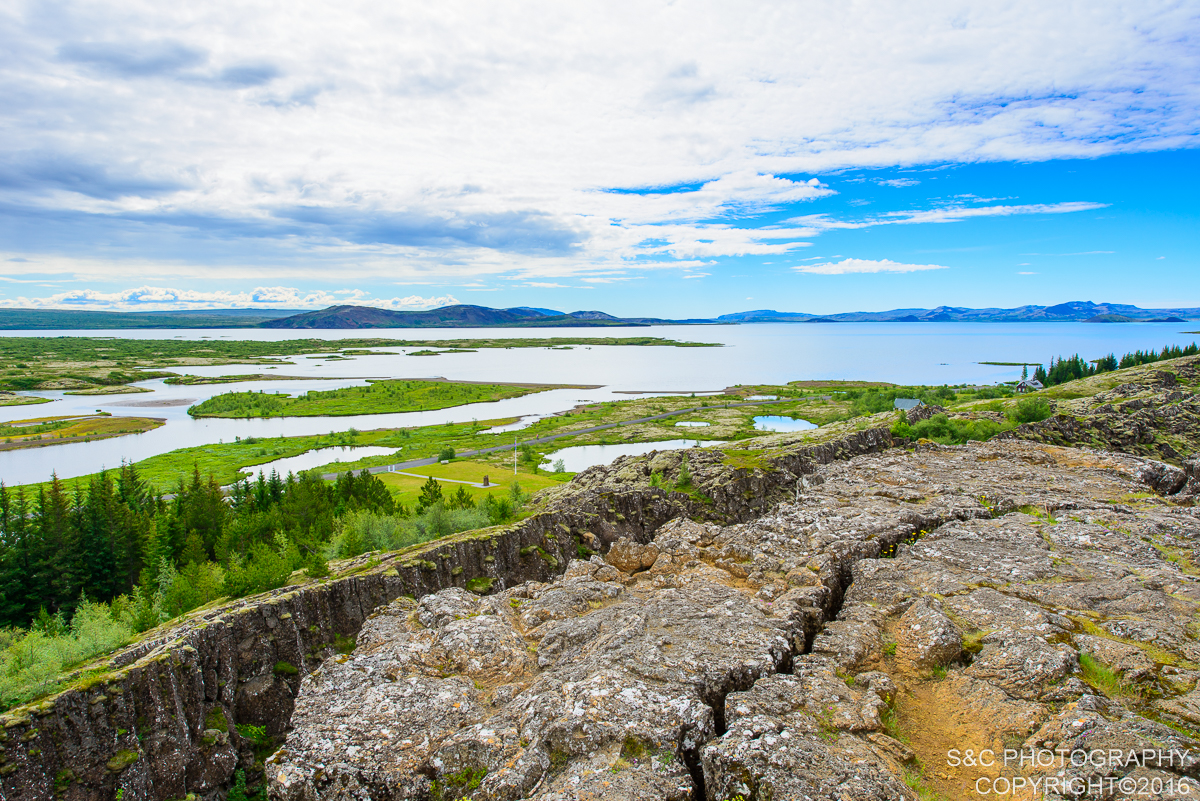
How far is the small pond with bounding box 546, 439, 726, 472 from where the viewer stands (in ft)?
290

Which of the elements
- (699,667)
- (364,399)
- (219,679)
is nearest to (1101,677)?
(699,667)

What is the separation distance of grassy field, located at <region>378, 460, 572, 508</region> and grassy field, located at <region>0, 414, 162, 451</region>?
228 feet

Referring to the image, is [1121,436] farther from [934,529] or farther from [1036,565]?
[1036,565]

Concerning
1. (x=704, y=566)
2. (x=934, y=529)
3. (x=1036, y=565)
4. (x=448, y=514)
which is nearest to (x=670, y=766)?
(x=704, y=566)

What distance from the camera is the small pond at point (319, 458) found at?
87062mm

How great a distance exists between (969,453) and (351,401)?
145270 millimetres

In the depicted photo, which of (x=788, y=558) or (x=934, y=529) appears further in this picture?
(x=934, y=529)

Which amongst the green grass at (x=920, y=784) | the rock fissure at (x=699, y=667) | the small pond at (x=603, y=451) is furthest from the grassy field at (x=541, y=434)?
the green grass at (x=920, y=784)

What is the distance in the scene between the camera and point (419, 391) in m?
165

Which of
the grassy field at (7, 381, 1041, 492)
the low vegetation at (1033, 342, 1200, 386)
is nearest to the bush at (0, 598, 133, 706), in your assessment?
the grassy field at (7, 381, 1041, 492)

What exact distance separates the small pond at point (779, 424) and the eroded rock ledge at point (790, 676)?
89077mm

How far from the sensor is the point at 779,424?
4589 inches

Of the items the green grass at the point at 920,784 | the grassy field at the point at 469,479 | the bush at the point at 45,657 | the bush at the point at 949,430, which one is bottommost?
the grassy field at the point at 469,479

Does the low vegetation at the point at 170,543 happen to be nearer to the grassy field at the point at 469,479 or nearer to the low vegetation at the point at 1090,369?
the grassy field at the point at 469,479
